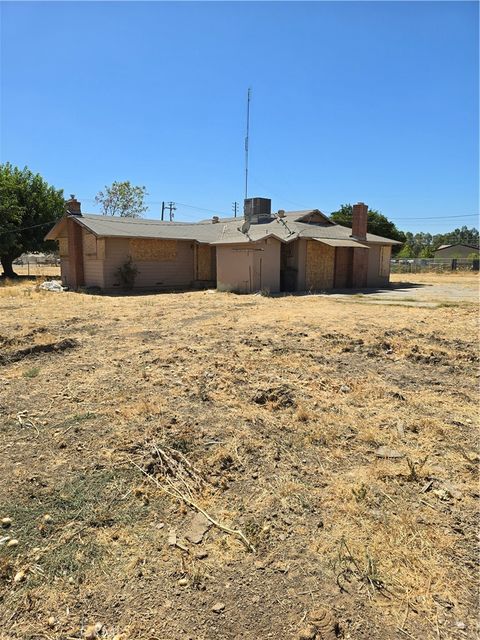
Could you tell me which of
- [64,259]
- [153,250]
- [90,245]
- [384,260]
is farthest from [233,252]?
[384,260]

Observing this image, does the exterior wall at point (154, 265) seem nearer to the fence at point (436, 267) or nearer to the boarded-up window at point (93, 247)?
the boarded-up window at point (93, 247)

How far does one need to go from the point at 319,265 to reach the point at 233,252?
4552 millimetres

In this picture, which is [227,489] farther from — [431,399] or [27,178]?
[27,178]

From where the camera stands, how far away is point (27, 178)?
2934 centimetres

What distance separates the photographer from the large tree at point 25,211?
86.3 feet

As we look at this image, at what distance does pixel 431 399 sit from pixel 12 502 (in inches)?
186

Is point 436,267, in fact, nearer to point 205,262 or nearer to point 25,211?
point 205,262

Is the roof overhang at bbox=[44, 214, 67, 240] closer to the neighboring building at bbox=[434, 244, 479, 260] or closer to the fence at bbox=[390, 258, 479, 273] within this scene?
the fence at bbox=[390, 258, 479, 273]

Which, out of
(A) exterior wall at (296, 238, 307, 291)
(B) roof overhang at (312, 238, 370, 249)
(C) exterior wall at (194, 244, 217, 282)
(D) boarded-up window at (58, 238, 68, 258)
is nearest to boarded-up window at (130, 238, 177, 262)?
(C) exterior wall at (194, 244, 217, 282)

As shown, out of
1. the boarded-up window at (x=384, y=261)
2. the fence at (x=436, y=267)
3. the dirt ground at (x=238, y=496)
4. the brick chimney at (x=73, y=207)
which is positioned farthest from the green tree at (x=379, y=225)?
the dirt ground at (x=238, y=496)

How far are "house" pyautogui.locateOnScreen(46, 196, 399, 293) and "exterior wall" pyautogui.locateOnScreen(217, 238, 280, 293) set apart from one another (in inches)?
1.7

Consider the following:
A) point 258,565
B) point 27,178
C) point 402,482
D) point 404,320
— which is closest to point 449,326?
point 404,320

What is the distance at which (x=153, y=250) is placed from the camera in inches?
893

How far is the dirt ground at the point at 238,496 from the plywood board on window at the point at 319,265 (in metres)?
14.4
